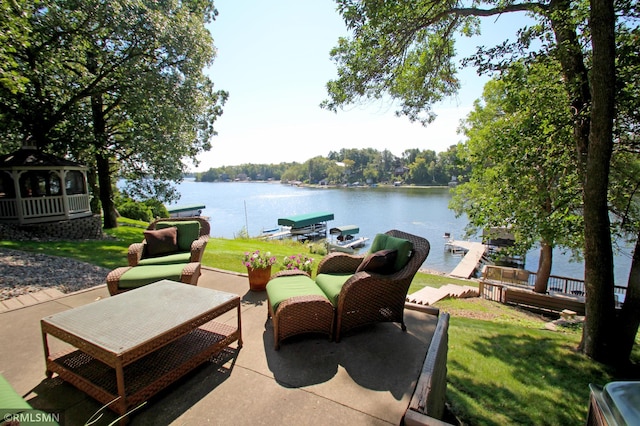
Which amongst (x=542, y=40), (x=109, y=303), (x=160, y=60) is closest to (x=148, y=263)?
(x=109, y=303)

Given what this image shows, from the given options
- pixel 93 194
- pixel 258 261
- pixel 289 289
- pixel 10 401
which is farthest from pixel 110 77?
pixel 10 401

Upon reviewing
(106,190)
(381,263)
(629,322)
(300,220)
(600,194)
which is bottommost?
(300,220)

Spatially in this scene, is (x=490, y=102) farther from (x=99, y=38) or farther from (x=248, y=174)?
(x=248, y=174)

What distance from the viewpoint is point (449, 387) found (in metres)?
2.80

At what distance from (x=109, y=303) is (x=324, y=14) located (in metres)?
5.43

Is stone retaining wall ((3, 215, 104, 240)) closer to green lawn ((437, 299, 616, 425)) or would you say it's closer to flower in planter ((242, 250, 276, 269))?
flower in planter ((242, 250, 276, 269))

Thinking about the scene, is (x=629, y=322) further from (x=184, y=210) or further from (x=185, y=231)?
(x=184, y=210)

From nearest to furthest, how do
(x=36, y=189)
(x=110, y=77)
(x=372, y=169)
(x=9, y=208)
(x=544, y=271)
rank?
(x=9, y=208), (x=36, y=189), (x=110, y=77), (x=544, y=271), (x=372, y=169)

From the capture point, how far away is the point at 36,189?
28.8 ft

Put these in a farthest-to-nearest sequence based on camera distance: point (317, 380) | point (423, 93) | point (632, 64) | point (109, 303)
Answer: point (423, 93) → point (632, 64) → point (109, 303) → point (317, 380)

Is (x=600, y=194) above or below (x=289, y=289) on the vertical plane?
above

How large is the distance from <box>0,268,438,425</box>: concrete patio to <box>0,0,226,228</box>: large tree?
7020 millimetres

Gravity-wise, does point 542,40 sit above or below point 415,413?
above

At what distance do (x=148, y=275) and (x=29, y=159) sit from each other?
27.7ft
